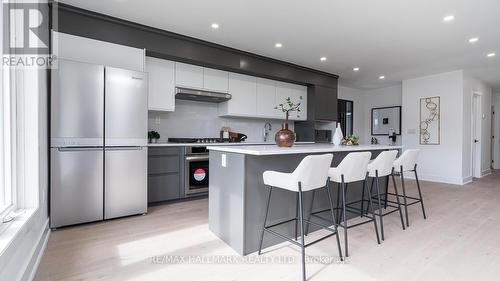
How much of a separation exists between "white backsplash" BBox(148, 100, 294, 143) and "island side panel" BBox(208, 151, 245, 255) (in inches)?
72.0

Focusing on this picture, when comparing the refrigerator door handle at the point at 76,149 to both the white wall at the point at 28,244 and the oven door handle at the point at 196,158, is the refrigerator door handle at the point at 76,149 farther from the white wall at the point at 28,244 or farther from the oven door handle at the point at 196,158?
the oven door handle at the point at 196,158

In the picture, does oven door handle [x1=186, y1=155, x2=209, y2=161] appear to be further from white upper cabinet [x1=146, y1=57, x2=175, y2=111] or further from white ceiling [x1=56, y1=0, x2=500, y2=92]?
white ceiling [x1=56, y1=0, x2=500, y2=92]

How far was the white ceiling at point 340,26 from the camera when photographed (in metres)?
2.68

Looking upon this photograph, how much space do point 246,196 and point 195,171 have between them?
6.09 feet

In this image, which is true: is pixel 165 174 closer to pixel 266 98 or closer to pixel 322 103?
pixel 266 98

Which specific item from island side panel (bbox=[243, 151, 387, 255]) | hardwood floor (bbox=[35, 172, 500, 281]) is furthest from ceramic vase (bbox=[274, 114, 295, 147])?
hardwood floor (bbox=[35, 172, 500, 281])

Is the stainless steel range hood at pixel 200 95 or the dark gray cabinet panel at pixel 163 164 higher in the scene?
the stainless steel range hood at pixel 200 95

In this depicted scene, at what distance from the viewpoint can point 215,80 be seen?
4.21 metres

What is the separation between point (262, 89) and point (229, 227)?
3173mm

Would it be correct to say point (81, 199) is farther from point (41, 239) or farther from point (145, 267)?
point (145, 267)

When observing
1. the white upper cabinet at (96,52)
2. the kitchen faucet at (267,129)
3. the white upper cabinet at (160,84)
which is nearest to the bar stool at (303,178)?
the white upper cabinet at (160,84)

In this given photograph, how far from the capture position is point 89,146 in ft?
8.80

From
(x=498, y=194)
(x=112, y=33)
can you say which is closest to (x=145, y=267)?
(x=112, y=33)

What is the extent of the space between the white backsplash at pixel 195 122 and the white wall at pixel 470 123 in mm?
4580
